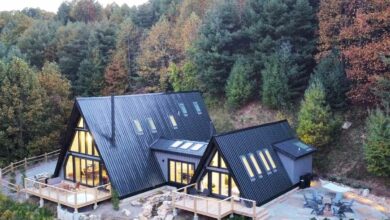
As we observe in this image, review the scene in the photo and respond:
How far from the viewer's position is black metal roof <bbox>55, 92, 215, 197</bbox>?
20672mm

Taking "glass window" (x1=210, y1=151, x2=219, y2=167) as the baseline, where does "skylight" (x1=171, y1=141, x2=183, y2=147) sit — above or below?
above

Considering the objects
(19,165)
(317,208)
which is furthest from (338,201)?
(19,165)

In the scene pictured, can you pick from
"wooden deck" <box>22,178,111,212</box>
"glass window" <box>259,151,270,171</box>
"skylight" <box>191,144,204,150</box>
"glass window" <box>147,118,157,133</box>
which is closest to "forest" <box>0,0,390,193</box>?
"glass window" <box>259,151,270,171</box>

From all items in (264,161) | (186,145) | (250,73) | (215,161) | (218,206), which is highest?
(250,73)

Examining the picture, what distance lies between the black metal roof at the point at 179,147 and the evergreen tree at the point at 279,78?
9.17m

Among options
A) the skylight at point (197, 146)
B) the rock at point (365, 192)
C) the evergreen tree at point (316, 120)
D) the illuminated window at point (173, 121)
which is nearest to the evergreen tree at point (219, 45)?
the illuminated window at point (173, 121)

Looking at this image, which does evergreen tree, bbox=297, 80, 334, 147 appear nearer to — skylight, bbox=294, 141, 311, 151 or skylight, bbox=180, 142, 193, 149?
skylight, bbox=294, 141, 311, 151

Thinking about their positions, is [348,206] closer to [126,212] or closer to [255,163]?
[255,163]

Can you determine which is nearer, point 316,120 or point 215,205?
point 215,205

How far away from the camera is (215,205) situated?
58.9ft

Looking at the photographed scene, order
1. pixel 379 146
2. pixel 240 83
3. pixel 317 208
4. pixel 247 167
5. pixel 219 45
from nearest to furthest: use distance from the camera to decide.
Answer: pixel 317 208, pixel 247 167, pixel 379 146, pixel 240 83, pixel 219 45

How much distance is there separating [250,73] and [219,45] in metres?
3.36

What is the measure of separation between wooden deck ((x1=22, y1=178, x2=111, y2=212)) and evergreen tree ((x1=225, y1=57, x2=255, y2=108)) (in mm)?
14139

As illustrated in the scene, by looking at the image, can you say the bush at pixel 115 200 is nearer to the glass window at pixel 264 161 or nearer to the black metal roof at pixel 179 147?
the black metal roof at pixel 179 147
